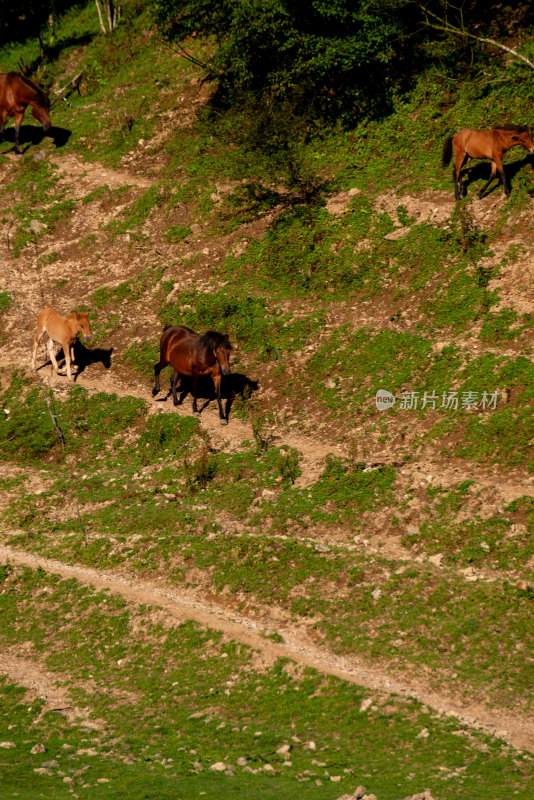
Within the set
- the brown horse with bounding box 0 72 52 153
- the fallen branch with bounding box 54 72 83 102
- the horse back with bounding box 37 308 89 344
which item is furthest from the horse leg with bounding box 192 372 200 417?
the fallen branch with bounding box 54 72 83 102

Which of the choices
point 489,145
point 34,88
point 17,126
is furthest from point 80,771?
point 34,88

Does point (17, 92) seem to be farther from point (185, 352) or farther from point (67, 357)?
point (185, 352)

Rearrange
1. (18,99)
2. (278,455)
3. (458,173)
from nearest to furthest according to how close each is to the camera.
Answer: (278,455) → (458,173) → (18,99)

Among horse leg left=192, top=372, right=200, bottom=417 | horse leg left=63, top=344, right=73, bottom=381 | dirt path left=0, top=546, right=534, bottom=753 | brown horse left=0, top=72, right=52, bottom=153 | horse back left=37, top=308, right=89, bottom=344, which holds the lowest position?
dirt path left=0, top=546, right=534, bottom=753

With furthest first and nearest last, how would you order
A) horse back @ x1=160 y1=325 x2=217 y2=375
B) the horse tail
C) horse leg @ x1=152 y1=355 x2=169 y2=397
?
the horse tail, horse leg @ x1=152 y1=355 x2=169 y2=397, horse back @ x1=160 y1=325 x2=217 y2=375

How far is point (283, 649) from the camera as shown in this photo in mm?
12102

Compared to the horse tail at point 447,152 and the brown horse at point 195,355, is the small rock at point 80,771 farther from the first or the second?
the horse tail at point 447,152

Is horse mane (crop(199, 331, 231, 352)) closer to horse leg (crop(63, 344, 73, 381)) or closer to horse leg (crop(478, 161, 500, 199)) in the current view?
horse leg (crop(63, 344, 73, 381))

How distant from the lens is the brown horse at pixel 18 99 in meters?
28.7

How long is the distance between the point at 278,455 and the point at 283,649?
18.0ft

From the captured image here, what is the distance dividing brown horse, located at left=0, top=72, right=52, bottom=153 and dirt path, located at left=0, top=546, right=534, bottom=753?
2004cm

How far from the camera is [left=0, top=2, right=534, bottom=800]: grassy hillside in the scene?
33.9 ft

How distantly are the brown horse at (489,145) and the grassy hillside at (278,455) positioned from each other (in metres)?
0.67

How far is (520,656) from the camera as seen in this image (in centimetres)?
1118
